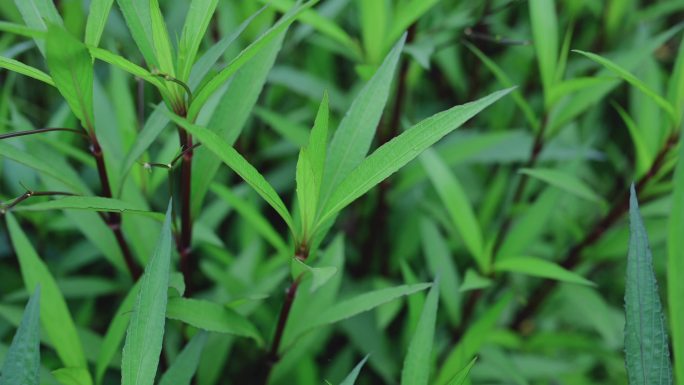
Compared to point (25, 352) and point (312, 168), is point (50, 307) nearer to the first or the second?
point (25, 352)

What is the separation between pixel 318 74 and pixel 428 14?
232 millimetres

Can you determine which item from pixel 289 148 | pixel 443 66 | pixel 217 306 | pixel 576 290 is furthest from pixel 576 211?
pixel 217 306

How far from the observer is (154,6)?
49cm

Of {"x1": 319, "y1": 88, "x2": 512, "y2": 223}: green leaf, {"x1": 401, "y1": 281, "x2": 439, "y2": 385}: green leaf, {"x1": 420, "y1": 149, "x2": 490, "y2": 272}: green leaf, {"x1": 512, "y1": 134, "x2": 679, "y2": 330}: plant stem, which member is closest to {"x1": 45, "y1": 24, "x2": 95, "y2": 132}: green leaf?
{"x1": 319, "y1": 88, "x2": 512, "y2": 223}: green leaf

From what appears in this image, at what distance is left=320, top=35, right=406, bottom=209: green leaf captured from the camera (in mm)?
567

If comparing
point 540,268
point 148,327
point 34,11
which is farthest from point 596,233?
point 34,11

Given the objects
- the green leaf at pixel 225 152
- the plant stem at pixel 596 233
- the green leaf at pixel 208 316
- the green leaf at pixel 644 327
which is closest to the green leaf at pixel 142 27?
the green leaf at pixel 225 152

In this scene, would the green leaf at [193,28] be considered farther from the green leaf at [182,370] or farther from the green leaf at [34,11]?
the green leaf at [182,370]

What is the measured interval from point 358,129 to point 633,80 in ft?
0.89

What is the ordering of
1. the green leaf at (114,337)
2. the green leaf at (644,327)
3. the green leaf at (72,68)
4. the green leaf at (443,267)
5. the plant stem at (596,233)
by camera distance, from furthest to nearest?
the green leaf at (443,267) → the plant stem at (596,233) → the green leaf at (114,337) → the green leaf at (644,327) → the green leaf at (72,68)

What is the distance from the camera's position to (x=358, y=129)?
22.5 inches

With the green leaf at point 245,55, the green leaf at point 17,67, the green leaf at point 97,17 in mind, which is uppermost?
A: the green leaf at point 97,17

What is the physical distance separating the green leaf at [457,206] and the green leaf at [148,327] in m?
0.43

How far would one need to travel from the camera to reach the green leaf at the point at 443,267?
0.89 metres
